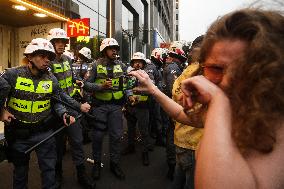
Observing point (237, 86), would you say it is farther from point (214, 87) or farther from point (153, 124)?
point (153, 124)

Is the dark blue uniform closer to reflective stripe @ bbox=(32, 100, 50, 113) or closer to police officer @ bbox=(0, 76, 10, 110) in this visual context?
reflective stripe @ bbox=(32, 100, 50, 113)

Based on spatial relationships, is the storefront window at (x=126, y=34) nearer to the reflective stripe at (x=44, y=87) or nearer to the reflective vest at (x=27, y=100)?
the reflective stripe at (x=44, y=87)

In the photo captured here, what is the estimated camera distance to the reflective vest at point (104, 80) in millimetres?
5594

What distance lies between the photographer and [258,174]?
37.7 inches

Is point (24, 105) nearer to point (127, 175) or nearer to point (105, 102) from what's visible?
point (105, 102)

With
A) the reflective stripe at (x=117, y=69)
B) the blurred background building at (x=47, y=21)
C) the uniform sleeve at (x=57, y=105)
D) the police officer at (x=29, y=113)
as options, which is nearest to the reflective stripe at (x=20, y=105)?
the police officer at (x=29, y=113)

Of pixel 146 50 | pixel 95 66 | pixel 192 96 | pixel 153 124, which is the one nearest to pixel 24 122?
pixel 95 66

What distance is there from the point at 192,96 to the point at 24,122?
9.97 feet

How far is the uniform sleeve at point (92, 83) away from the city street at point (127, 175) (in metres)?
1.48

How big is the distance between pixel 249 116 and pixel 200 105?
61 centimetres

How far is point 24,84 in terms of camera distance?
382 cm

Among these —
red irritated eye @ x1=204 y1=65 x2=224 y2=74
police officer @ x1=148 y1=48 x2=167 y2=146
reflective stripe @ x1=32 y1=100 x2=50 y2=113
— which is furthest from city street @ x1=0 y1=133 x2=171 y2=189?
red irritated eye @ x1=204 y1=65 x2=224 y2=74

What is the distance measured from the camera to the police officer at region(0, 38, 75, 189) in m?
3.80

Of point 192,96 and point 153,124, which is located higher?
point 192,96
